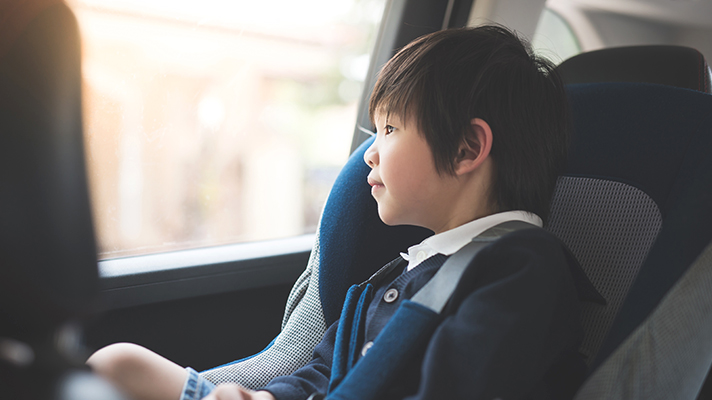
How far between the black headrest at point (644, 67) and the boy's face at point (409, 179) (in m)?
0.54

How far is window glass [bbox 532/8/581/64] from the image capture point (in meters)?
1.60

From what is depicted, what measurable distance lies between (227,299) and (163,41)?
0.68 m

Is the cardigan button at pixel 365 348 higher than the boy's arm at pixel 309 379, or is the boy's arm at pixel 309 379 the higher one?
the cardigan button at pixel 365 348

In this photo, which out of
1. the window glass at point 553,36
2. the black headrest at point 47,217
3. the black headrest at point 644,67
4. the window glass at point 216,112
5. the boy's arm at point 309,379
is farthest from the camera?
the window glass at point 553,36

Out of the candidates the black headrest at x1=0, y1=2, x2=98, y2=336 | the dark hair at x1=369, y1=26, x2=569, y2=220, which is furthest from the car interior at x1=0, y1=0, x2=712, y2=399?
the dark hair at x1=369, y1=26, x2=569, y2=220

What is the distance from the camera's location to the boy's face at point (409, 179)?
80 centimetres

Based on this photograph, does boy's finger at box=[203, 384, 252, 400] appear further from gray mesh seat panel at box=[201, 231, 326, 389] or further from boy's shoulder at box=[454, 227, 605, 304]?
boy's shoulder at box=[454, 227, 605, 304]

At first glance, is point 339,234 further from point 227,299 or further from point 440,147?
point 227,299

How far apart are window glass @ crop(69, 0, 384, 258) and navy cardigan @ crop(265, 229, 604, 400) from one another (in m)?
0.72

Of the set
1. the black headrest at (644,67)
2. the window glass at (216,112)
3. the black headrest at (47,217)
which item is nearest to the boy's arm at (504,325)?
the black headrest at (47,217)

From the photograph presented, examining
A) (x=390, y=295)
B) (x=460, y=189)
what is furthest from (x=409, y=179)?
(x=390, y=295)

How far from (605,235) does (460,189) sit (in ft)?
0.84

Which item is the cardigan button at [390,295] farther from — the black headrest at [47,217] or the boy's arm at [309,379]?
the black headrest at [47,217]

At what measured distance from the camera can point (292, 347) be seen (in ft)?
3.12
